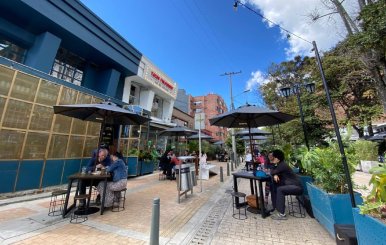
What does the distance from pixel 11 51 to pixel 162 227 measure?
10.4 meters

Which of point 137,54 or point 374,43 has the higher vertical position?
point 137,54

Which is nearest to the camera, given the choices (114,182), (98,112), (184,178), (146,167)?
(114,182)

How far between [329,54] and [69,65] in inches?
845

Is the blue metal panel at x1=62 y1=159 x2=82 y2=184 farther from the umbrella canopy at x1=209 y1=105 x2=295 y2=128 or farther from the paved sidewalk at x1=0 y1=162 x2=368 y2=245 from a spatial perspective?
the umbrella canopy at x1=209 y1=105 x2=295 y2=128

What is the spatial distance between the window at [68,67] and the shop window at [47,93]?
3508mm

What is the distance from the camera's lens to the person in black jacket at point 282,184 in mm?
4586

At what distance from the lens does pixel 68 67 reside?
37.0 feet

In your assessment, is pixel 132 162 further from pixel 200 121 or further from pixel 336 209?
pixel 336 209

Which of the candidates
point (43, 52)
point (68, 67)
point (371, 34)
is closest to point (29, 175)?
point (43, 52)

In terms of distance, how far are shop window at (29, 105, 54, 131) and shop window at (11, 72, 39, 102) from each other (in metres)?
0.42

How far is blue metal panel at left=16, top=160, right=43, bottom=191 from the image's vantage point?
6.42m

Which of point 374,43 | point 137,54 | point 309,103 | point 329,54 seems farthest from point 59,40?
point 329,54

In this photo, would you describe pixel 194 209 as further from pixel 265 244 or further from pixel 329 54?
pixel 329 54

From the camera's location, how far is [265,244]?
3.45 meters
